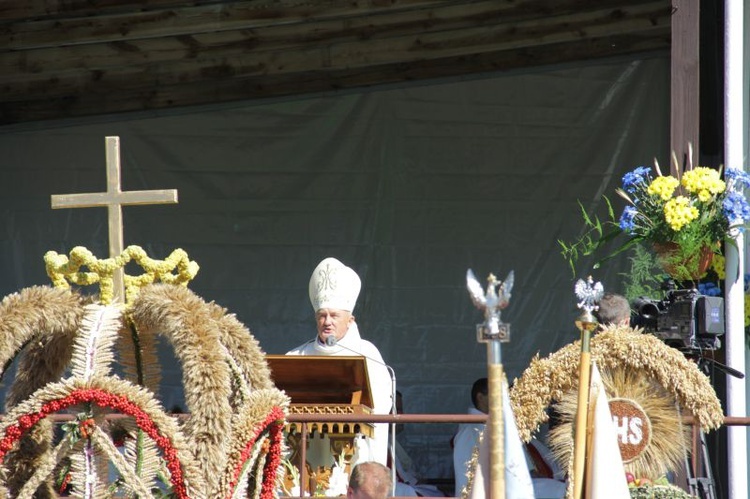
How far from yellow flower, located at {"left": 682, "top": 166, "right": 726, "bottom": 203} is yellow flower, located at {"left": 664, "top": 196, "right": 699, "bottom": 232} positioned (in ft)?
0.28

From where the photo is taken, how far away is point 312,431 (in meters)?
6.21

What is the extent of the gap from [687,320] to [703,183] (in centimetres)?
71

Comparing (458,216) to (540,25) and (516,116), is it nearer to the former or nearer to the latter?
(516,116)

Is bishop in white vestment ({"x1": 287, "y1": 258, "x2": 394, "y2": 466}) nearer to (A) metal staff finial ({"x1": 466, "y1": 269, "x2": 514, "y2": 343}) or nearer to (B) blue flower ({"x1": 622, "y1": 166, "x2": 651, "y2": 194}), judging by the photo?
(B) blue flower ({"x1": 622, "y1": 166, "x2": 651, "y2": 194})

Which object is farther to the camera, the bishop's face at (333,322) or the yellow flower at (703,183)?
the bishop's face at (333,322)

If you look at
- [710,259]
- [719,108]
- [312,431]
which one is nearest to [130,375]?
[312,431]

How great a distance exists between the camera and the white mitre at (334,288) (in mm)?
7301

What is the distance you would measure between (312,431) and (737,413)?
6.95ft

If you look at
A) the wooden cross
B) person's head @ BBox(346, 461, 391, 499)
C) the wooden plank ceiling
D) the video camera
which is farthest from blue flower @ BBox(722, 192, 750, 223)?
the wooden plank ceiling

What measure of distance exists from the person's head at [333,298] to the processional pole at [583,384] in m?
3.31

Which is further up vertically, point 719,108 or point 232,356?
point 719,108

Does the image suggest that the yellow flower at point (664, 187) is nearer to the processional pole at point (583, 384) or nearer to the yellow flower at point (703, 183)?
the yellow flower at point (703, 183)

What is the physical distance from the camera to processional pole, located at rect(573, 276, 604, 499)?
381 centimetres

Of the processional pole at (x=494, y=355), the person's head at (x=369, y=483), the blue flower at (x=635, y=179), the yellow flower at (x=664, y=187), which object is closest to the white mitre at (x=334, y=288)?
the blue flower at (x=635, y=179)
